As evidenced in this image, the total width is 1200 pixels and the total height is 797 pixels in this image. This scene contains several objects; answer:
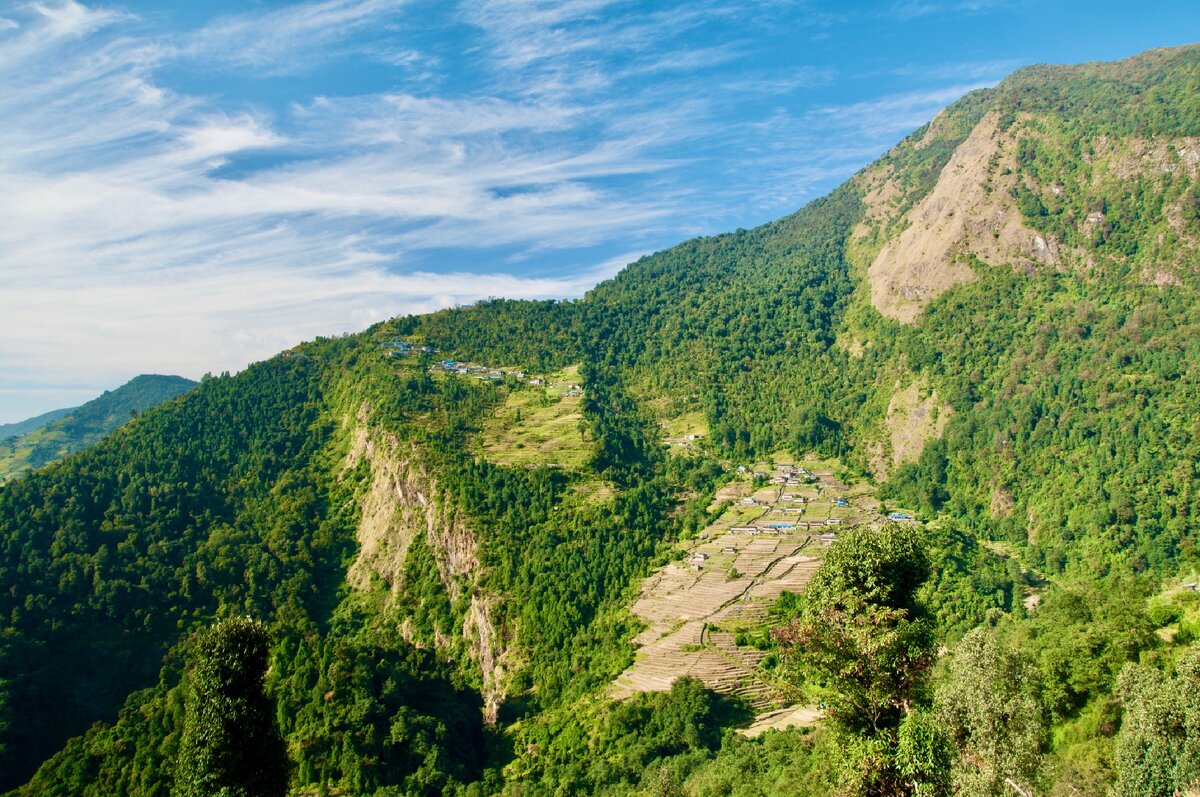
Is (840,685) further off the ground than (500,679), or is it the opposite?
(840,685)

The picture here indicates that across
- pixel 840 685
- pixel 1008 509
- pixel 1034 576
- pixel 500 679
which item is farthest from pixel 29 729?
pixel 1008 509

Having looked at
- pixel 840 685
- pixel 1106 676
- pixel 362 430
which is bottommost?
pixel 1106 676

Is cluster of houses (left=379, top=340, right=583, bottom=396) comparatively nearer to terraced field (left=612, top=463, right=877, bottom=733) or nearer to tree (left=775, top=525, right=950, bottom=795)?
terraced field (left=612, top=463, right=877, bottom=733)

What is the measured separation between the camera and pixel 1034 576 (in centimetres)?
9812

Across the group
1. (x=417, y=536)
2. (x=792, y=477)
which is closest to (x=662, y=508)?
(x=792, y=477)

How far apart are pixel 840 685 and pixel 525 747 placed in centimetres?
5663

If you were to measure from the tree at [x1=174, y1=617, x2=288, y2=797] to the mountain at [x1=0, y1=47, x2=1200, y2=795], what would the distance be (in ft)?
69.4

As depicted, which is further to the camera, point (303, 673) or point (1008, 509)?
point (1008, 509)

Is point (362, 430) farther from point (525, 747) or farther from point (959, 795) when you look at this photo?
point (959, 795)

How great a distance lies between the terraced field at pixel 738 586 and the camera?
7125 cm

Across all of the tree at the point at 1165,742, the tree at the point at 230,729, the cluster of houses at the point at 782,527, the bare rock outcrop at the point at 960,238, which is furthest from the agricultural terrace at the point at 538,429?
the tree at the point at 1165,742

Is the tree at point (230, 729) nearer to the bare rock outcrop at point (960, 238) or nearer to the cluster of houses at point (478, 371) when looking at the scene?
the cluster of houses at point (478, 371)

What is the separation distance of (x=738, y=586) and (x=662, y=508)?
28.6 metres

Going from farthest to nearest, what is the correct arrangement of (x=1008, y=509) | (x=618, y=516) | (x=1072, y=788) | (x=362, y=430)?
1. (x=362, y=430)
2. (x=1008, y=509)
3. (x=618, y=516)
4. (x=1072, y=788)
